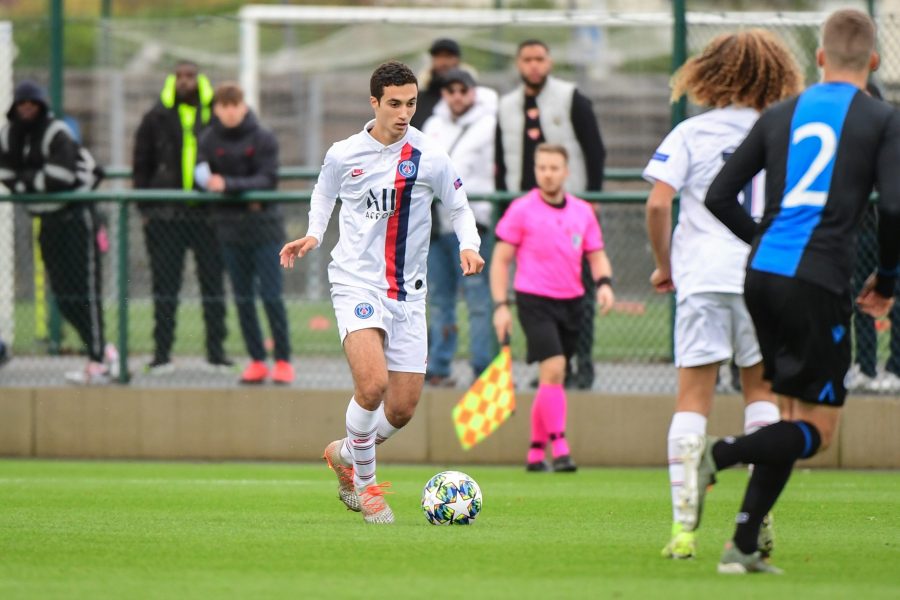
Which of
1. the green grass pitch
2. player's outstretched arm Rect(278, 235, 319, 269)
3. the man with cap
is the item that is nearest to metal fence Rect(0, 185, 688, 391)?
the man with cap

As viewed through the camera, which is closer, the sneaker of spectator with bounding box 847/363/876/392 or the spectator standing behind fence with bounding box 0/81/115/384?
the sneaker of spectator with bounding box 847/363/876/392

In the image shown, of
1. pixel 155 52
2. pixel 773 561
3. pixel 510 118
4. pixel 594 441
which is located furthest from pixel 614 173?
pixel 155 52

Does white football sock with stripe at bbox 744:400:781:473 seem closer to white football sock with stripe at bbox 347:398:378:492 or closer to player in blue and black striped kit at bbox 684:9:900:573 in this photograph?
player in blue and black striped kit at bbox 684:9:900:573

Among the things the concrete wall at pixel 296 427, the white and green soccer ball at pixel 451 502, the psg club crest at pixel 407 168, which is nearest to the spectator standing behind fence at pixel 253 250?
the concrete wall at pixel 296 427

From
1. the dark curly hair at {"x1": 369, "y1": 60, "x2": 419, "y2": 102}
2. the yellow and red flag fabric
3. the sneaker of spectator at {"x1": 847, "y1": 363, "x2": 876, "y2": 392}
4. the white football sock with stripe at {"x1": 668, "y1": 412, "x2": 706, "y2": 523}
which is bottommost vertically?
the yellow and red flag fabric

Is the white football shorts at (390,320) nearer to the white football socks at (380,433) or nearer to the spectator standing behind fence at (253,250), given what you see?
the white football socks at (380,433)

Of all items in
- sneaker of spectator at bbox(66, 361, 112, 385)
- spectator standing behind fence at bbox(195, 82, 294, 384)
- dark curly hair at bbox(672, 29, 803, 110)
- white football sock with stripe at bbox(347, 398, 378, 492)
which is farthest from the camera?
sneaker of spectator at bbox(66, 361, 112, 385)

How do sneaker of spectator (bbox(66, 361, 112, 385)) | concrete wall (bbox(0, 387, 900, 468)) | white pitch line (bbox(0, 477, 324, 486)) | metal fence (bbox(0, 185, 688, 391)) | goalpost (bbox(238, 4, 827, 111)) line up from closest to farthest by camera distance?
white pitch line (bbox(0, 477, 324, 486))
concrete wall (bbox(0, 387, 900, 468))
metal fence (bbox(0, 185, 688, 391))
sneaker of spectator (bbox(66, 361, 112, 385))
goalpost (bbox(238, 4, 827, 111))

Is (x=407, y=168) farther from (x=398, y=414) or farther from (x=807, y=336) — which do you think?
(x=807, y=336)

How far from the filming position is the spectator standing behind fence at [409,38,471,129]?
47.7 ft

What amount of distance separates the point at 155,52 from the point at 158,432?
609 inches

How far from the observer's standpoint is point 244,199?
13438mm

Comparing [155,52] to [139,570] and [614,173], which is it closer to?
[614,173]

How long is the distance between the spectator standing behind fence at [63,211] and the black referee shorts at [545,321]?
349 cm
